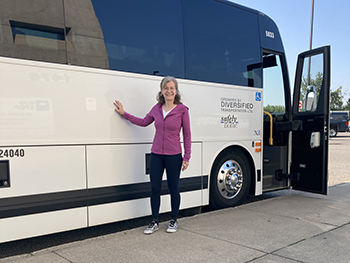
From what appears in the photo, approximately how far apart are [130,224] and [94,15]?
291cm

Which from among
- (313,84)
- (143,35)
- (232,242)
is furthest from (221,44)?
(232,242)

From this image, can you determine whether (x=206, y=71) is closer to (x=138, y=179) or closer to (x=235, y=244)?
(x=138, y=179)

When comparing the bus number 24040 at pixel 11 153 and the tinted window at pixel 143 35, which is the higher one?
the tinted window at pixel 143 35

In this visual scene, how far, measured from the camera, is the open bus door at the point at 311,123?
19.6 ft

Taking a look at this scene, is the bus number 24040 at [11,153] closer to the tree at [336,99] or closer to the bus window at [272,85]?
the bus window at [272,85]

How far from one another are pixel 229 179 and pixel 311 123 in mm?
1911

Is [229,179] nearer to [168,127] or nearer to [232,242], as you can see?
[232,242]

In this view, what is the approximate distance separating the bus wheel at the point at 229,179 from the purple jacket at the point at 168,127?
4.20 feet

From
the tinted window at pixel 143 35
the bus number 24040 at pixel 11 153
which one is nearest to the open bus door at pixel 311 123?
the tinted window at pixel 143 35

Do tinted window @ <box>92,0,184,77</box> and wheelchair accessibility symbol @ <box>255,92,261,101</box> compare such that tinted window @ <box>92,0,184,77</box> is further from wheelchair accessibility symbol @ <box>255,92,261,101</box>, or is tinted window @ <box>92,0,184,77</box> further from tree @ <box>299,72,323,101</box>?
tree @ <box>299,72,323,101</box>

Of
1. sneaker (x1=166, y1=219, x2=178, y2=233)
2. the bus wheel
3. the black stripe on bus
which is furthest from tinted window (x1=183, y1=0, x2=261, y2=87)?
sneaker (x1=166, y1=219, x2=178, y2=233)

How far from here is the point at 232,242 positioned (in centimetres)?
400

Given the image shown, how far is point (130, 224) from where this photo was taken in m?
5.09

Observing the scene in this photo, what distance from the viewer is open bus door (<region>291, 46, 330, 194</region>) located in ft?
19.6
